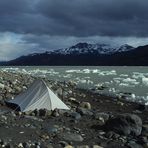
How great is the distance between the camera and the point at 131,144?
464 inches

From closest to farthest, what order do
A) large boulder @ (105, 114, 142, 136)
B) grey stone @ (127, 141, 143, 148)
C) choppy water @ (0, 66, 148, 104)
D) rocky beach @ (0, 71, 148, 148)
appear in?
rocky beach @ (0, 71, 148, 148)
grey stone @ (127, 141, 143, 148)
large boulder @ (105, 114, 142, 136)
choppy water @ (0, 66, 148, 104)

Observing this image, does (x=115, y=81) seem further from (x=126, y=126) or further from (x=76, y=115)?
(x=126, y=126)

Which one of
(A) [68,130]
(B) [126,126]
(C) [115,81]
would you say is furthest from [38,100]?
(C) [115,81]

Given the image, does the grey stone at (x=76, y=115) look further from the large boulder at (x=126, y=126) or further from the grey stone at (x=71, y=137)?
the grey stone at (x=71, y=137)

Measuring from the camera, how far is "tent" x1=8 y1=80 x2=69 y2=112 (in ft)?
54.5

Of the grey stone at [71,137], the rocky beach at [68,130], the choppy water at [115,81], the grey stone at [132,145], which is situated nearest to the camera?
the rocky beach at [68,130]

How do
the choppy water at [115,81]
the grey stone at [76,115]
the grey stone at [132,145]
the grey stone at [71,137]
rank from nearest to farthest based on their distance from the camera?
the grey stone at [132,145], the grey stone at [71,137], the grey stone at [76,115], the choppy water at [115,81]

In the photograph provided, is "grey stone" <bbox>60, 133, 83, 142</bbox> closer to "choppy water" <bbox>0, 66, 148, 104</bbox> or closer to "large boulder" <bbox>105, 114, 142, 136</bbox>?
"large boulder" <bbox>105, 114, 142, 136</bbox>

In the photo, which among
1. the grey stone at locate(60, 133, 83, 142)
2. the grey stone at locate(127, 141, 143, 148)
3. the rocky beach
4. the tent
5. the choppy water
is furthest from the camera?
the choppy water

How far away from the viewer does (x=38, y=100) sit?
1680cm

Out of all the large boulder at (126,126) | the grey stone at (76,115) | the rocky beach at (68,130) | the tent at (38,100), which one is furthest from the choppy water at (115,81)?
the large boulder at (126,126)

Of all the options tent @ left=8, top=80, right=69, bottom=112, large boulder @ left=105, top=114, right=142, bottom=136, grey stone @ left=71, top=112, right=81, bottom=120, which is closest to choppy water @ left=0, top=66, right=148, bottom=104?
tent @ left=8, top=80, right=69, bottom=112

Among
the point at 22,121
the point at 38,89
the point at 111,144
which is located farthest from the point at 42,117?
the point at 111,144

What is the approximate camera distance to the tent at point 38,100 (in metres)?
16.6
